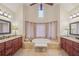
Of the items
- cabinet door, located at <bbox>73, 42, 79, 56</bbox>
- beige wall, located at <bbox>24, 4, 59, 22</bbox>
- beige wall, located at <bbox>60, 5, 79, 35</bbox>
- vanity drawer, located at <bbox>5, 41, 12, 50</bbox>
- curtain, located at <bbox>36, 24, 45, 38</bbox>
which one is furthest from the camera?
vanity drawer, located at <bbox>5, 41, 12, 50</bbox>

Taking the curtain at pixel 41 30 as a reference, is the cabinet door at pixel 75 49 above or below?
below

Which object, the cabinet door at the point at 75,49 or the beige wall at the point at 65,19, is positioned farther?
the beige wall at the point at 65,19

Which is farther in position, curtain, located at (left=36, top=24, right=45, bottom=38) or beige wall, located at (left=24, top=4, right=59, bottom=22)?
beige wall, located at (left=24, top=4, right=59, bottom=22)

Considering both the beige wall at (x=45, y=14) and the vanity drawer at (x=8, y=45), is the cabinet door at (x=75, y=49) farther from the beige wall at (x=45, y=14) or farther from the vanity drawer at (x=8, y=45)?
the vanity drawer at (x=8, y=45)

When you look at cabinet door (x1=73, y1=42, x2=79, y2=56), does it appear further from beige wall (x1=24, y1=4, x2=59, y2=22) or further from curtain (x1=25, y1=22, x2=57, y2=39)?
beige wall (x1=24, y1=4, x2=59, y2=22)

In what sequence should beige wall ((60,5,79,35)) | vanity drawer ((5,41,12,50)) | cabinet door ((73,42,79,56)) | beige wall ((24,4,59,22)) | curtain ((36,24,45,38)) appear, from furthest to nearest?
vanity drawer ((5,41,12,50)) → beige wall ((24,4,59,22)) → curtain ((36,24,45,38)) → beige wall ((60,5,79,35)) → cabinet door ((73,42,79,56))

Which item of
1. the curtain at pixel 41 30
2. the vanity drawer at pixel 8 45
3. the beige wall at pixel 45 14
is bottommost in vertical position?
the vanity drawer at pixel 8 45

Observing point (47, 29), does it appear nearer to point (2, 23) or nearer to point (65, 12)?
point (65, 12)

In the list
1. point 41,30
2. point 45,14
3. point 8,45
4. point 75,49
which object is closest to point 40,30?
point 41,30

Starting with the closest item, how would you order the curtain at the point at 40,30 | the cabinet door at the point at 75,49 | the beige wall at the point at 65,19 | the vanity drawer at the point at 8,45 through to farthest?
the cabinet door at the point at 75,49
the beige wall at the point at 65,19
the curtain at the point at 40,30
the vanity drawer at the point at 8,45

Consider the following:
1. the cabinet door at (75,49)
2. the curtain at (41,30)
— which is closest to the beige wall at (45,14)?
the curtain at (41,30)

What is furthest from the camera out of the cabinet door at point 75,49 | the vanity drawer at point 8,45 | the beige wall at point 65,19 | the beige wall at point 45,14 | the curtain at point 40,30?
the vanity drawer at point 8,45

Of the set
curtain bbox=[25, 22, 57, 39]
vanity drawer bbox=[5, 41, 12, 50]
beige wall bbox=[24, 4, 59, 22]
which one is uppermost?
beige wall bbox=[24, 4, 59, 22]

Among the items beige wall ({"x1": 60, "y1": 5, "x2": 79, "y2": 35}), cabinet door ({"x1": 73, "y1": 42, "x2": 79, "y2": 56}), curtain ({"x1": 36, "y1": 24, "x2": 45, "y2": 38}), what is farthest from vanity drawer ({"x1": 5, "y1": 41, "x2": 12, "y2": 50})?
cabinet door ({"x1": 73, "y1": 42, "x2": 79, "y2": 56})
